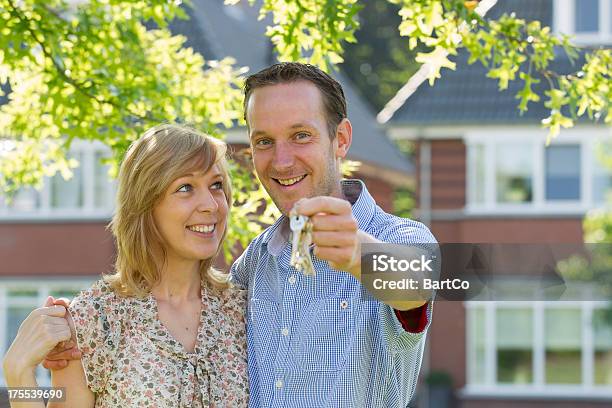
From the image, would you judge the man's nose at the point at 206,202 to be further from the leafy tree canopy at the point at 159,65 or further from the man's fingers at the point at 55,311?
the leafy tree canopy at the point at 159,65

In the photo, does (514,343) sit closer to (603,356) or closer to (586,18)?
(603,356)

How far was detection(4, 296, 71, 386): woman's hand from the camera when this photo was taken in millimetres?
3619

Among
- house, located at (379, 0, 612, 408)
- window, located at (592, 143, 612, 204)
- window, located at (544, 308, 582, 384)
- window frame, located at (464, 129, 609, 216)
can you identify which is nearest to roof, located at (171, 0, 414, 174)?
house, located at (379, 0, 612, 408)

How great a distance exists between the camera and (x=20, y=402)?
3.65m

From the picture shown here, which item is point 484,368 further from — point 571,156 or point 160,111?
point 160,111

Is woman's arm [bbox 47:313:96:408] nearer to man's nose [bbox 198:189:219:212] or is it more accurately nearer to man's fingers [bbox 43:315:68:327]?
man's fingers [bbox 43:315:68:327]

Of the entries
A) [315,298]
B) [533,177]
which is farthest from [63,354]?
[533,177]

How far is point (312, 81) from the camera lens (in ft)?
12.5

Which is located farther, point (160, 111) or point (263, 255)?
point (160, 111)

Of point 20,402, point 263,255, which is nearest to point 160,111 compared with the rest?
point 263,255

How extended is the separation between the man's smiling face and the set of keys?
78cm

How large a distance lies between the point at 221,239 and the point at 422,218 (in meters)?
14.7

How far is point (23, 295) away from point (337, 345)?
16.2 meters

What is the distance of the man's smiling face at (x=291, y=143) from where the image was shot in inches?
146
